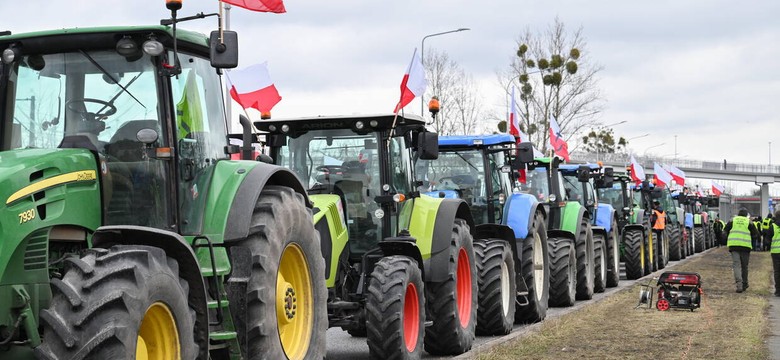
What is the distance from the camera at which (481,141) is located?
15.0 metres

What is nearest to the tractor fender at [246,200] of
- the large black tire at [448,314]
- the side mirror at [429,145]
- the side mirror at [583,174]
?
the side mirror at [429,145]

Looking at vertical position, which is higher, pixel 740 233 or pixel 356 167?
pixel 356 167

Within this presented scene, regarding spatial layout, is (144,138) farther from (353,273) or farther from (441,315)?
(441,315)

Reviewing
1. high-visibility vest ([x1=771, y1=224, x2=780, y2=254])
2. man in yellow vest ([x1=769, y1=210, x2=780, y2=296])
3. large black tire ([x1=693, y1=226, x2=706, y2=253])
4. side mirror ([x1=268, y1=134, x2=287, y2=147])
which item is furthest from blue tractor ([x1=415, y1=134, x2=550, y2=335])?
large black tire ([x1=693, y1=226, x2=706, y2=253])

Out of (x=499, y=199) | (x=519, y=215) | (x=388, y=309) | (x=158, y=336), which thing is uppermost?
(x=499, y=199)

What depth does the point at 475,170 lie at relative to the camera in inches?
596

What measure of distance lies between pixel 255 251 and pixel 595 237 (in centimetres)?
1492

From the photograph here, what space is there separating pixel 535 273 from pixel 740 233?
28.4 ft

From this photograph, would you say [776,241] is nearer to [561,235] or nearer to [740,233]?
[740,233]

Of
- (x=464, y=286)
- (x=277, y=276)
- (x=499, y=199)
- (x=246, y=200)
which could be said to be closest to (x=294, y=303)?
(x=277, y=276)

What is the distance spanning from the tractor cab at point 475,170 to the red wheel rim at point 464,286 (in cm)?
299

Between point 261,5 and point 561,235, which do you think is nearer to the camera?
point 261,5

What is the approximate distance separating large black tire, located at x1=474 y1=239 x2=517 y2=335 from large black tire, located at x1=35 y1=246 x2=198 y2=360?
760 centimetres

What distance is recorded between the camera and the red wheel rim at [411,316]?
10102 millimetres
